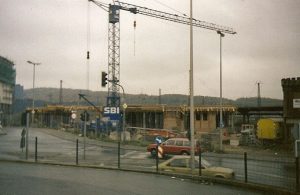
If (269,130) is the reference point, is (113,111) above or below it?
above

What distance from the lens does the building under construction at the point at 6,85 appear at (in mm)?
104750

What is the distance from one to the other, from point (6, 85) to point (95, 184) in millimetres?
101098

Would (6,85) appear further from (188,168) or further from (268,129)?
(188,168)

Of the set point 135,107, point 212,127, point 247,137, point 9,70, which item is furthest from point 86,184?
point 9,70

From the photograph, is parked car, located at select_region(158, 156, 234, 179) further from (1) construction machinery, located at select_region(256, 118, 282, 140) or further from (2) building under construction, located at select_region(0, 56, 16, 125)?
(2) building under construction, located at select_region(0, 56, 16, 125)

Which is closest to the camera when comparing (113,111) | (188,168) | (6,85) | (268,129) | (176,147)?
(188,168)

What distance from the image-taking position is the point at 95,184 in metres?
15.0

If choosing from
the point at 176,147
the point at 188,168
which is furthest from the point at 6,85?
the point at 188,168

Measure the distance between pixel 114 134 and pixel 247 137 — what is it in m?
16.4

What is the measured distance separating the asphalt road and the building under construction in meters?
88.0

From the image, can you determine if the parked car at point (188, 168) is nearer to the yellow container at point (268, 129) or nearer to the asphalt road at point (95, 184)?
the asphalt road at point (95, 184)

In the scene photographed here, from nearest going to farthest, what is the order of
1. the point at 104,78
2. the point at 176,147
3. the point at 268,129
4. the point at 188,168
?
the point at 188,168
the point at 104,78
the point at 176,147
the point at 268,129

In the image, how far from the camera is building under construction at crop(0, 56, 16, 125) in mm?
104750

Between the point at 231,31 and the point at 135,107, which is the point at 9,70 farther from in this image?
the point at 231,31
